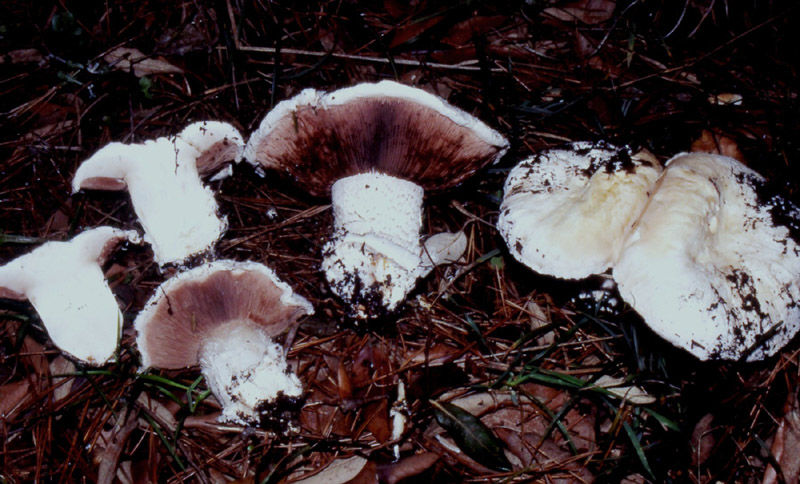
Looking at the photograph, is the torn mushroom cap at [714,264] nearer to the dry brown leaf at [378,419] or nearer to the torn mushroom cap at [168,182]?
the dry brown leaf at [378,419]

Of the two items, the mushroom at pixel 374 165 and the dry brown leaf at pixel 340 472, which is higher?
the mushroom at pixel 374 165

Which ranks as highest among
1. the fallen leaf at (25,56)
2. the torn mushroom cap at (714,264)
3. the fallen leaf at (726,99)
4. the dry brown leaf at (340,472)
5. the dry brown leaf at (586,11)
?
the dry brown leaf at (586,11)

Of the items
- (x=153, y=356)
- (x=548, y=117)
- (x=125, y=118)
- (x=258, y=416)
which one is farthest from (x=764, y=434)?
(x=125, y=118)

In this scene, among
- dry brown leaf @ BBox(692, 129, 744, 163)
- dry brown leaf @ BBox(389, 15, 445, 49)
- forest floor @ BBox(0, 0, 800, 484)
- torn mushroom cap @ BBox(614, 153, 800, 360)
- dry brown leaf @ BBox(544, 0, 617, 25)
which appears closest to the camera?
torn mushroom cap @ BBox(614, 153, 800, 360)

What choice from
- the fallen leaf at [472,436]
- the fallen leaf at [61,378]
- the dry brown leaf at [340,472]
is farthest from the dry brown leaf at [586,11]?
the fallen leaf at [61,378]

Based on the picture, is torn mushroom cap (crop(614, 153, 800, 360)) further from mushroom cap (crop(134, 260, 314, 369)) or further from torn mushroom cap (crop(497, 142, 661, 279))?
mushroom cap (crop(134, 260, 314, 369))

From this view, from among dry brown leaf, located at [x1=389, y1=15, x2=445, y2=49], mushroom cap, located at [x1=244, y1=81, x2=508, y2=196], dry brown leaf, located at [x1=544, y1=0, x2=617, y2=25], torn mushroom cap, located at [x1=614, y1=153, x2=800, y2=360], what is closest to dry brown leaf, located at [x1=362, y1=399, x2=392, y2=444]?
mushroom cap, located at [x1=244, y1=81, x2=508, y2=196]

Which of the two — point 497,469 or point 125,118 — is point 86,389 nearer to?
point 125,118
